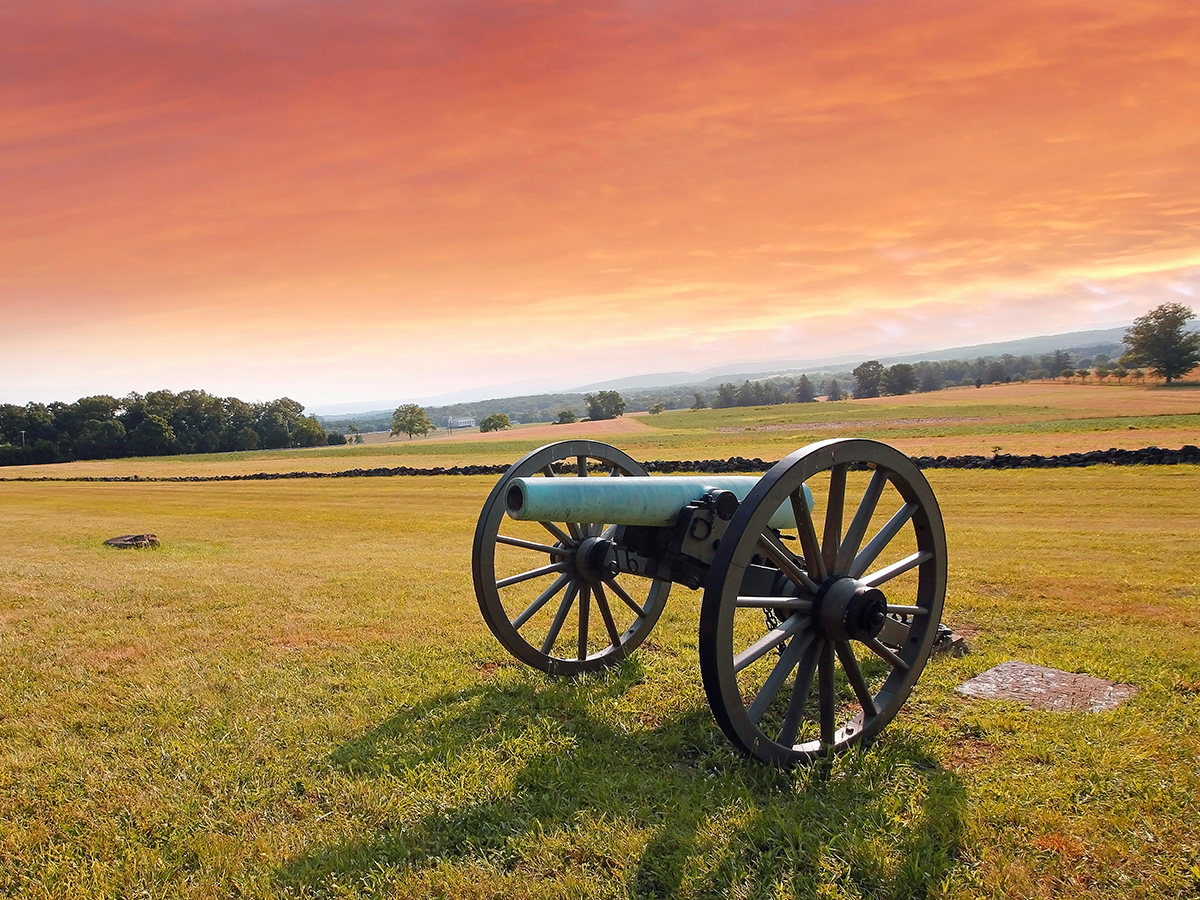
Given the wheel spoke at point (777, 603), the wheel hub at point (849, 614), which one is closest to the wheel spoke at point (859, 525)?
the wheel hub at point (849, 614)

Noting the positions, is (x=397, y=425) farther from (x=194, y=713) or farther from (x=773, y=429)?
(x=194, y=713)

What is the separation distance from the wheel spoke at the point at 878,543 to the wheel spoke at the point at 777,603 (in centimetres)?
49

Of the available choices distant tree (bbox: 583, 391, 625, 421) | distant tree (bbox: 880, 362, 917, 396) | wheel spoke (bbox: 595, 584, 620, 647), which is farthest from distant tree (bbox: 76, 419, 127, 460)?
distant tree (bbox: 880, 362, 917, 396)

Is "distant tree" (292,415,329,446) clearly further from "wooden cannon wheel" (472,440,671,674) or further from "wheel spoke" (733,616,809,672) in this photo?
"wheel spoke" (733,616,809,672)

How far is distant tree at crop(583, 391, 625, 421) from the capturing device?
121 meters

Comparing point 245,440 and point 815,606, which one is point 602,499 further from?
point 245,440

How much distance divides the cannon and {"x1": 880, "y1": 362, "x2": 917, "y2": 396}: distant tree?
392ft

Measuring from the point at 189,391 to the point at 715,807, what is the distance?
115104 millimetres

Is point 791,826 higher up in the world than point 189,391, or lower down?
lower down

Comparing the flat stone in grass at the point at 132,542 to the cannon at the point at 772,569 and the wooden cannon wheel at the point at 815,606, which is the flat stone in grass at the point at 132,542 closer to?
the cannon at the point at 772,569

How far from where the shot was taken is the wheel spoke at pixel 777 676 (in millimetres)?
4246

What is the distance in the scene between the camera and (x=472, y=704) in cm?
568

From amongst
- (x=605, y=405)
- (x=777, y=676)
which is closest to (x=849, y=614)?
(x=777, y=676)

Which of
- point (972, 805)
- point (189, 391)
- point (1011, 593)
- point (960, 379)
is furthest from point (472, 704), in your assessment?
point (960, 379)
